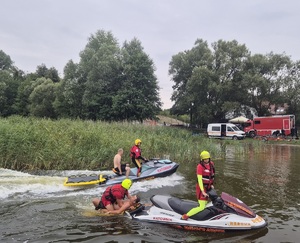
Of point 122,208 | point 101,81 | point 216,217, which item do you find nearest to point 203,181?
point 216,217

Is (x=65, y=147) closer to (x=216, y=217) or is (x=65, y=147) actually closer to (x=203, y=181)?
(x=203, y=181)

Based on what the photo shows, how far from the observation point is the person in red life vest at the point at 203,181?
7410 millimetres

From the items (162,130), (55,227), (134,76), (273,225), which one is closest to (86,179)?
(55,227)

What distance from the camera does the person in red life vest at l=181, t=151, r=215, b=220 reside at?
7410mm

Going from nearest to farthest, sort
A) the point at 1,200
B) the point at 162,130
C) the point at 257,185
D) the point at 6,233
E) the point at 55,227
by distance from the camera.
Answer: the point at 6,233 < the point at 55,227 < the point at 1,200 < the point at 257,185 < the point at 162,130

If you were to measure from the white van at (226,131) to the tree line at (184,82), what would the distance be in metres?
3.14

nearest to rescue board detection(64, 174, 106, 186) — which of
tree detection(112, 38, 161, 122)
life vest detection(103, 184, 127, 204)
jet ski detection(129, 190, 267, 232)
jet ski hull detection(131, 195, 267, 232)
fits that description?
life vest detection(103, 184, 127, 204)

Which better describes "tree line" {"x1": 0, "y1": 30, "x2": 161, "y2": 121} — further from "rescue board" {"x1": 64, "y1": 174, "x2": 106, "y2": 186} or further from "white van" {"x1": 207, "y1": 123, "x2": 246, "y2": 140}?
"rescue board" {"x1": 64, "y1": 174, "x2": 106, "y2": 186}

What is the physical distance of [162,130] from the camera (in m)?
24.7

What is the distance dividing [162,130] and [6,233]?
1832 centimetres

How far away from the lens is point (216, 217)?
23.9 ft

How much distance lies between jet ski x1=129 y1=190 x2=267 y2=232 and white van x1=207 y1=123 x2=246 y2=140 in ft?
96.1

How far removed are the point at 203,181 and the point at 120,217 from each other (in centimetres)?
231

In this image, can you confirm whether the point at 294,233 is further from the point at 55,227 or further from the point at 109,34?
the point at 109,34
